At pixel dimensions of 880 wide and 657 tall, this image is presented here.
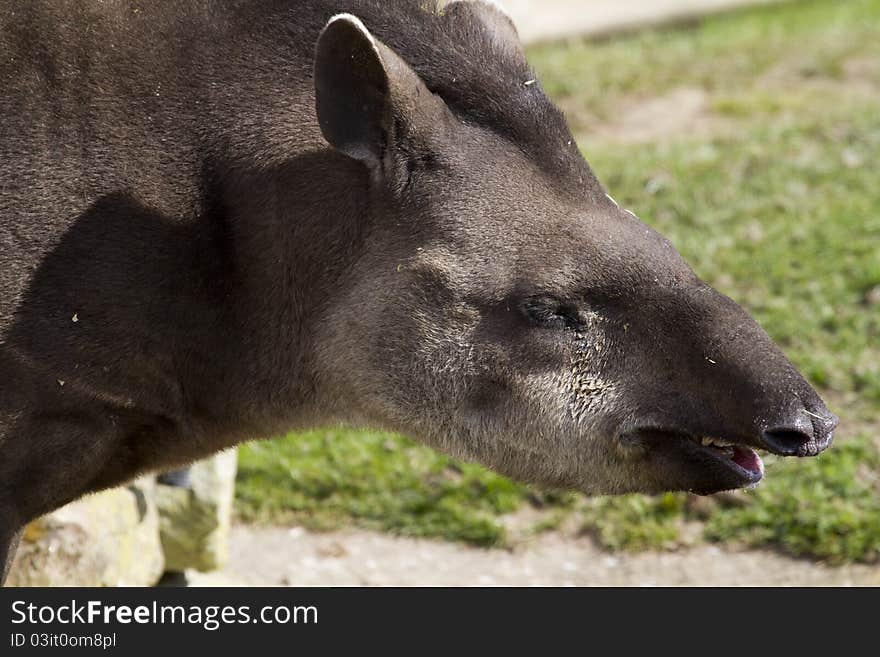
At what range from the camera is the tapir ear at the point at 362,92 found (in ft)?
11.8

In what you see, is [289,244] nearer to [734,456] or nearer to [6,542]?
[6,542]

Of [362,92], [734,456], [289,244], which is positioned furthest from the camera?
[289,244]

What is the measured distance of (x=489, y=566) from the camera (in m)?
6.12

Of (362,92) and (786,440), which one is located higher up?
(362,92)

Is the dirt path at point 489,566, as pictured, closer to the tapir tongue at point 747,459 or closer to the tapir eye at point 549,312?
the tapir tongue at point 747,459

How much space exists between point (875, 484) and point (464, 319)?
3023 millimetres

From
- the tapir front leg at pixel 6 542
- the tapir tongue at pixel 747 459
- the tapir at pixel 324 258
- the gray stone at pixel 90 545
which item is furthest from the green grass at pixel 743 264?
the tapir front leg at pixel 6 542

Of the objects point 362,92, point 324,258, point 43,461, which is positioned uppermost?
point 362,92

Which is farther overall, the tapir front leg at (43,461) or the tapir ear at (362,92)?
the tapir front leg at (43,461)

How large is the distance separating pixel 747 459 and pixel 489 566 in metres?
2.52

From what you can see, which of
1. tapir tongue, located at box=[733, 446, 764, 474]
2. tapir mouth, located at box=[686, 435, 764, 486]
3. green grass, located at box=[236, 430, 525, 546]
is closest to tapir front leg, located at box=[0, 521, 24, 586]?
tapir mouth, located at box=[686, 435, 764, 486]

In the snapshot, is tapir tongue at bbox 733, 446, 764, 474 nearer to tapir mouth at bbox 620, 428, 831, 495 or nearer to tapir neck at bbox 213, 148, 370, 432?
tapir mouth at bbox 620, 428, 831, 495

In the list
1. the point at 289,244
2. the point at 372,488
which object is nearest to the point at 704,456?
the point at 289,244

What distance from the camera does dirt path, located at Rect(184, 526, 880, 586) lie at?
230 inches
